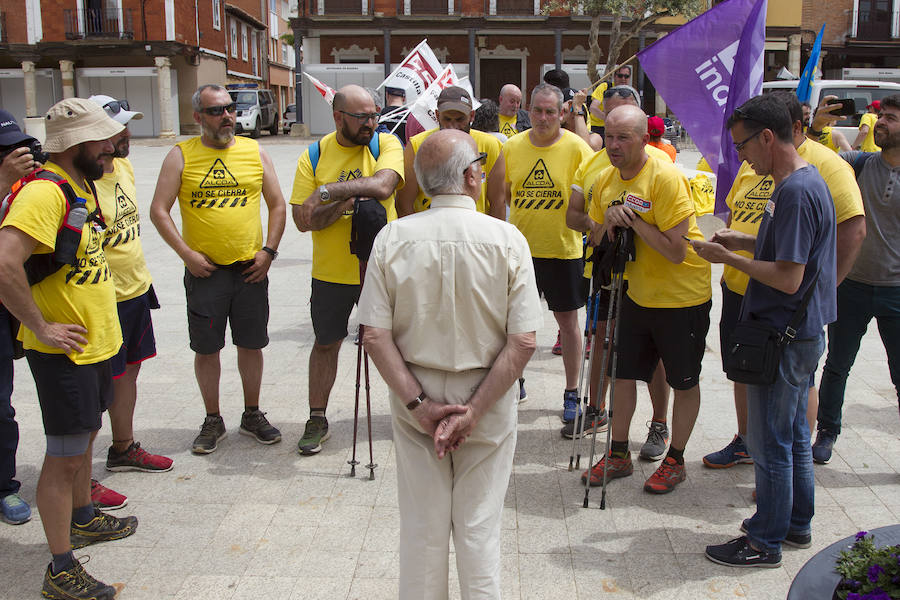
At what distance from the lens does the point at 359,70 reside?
34531 mm

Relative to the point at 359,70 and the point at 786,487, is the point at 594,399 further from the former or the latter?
the point at 359,70

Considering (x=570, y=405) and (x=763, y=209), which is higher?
(x=763, y=209)

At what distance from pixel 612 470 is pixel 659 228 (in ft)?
4.43

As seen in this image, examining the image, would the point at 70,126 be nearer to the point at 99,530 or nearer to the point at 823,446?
the point at 99,530

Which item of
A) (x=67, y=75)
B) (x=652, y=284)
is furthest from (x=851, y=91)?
(x=67, y=75)

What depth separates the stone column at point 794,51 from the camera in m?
35.8

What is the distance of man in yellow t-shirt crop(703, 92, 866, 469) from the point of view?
150 inches

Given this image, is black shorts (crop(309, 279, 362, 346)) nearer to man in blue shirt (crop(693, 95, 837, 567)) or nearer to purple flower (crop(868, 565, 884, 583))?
man in blue shirt (crop(693, 95, 837, 567))

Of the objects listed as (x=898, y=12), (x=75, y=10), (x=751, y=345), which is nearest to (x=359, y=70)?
(x=75, y=10)

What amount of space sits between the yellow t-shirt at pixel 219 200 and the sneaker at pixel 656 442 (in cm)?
257

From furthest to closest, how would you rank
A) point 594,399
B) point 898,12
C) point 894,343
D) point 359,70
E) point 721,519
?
1. point 898,12
2. point 359,70
3. point 594,399
4. point 894,343
5. point 721,519

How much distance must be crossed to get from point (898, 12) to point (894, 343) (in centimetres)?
4014

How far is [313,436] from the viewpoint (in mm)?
4938

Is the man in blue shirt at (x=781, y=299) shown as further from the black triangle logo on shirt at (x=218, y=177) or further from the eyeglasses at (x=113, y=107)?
the eyeglasses at (x=113, y=107)
